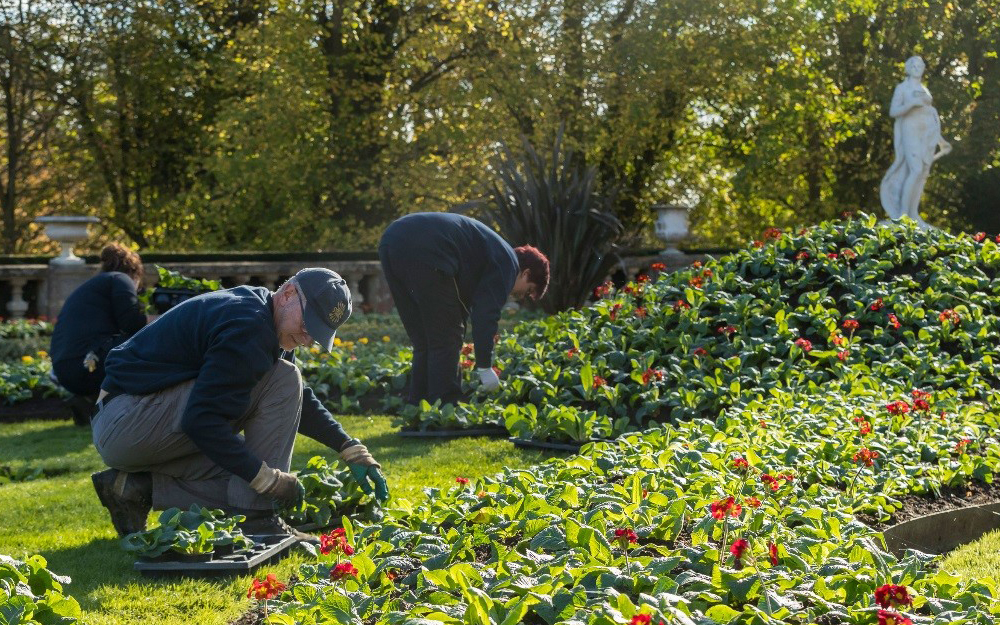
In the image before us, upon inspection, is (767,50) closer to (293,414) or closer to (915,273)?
(915,273)

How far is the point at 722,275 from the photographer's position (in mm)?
9609

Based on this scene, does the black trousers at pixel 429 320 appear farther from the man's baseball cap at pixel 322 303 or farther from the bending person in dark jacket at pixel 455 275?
the man's baseball cap at pixel 322 303

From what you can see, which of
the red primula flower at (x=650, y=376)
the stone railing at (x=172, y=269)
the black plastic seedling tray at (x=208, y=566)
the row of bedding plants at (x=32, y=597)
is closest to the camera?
the row of bedding plants at (x=32, y=597)

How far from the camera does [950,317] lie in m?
8.40

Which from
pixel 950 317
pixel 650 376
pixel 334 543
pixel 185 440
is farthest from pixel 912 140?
pixel 334 543

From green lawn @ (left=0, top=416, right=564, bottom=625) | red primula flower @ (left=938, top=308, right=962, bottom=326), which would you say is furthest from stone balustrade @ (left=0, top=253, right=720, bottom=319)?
green lawn @ (left=0, top=416, right=564, bottom=625)

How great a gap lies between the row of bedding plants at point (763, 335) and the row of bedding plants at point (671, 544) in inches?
62.3

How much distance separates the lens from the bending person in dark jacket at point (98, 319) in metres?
7.45

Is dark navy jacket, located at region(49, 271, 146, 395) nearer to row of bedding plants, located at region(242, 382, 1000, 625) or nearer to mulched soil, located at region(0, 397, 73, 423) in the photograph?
mulched soil, located at region(0, 397, 73, 423)

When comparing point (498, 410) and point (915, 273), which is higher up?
point (915, 273)

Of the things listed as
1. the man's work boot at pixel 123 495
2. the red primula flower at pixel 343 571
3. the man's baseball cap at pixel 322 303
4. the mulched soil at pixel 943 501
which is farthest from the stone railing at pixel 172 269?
the red primula flower at pixel 343 571

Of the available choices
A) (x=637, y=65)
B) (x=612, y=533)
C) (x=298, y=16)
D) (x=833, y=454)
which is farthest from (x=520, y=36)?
(x=612, y=533)

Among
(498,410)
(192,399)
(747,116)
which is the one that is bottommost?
(498,410)

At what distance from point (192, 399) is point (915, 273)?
700 cm
